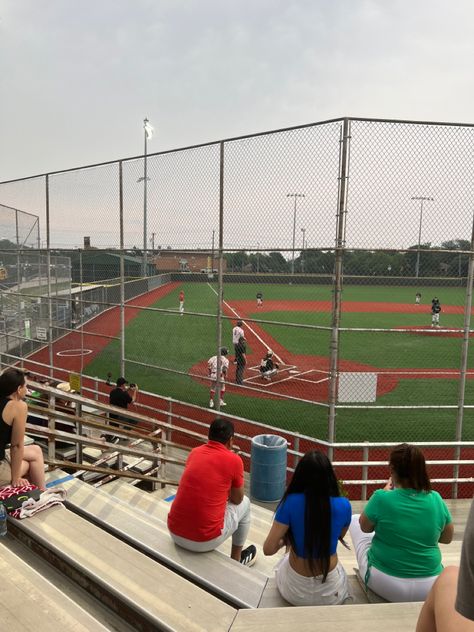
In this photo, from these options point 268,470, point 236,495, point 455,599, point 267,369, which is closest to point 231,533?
point 236,495

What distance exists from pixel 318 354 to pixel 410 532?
15.6 m

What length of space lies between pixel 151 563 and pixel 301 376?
40.3 ft

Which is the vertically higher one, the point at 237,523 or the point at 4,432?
the point at 4,432

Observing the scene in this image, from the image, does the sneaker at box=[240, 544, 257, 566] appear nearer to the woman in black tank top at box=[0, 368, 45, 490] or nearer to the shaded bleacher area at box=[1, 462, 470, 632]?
the shaded bleacher area at box=[1, 462, 470, 632]

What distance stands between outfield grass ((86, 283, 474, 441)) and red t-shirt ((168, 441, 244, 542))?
480cm

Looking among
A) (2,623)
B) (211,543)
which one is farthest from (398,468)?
(2,623)

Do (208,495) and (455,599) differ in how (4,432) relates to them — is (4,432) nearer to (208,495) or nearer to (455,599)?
(208,495)

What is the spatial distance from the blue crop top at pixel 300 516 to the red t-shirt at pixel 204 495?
0.74 metres

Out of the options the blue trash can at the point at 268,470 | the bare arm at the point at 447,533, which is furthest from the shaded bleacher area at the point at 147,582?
the blue trash can at the point at 268,470

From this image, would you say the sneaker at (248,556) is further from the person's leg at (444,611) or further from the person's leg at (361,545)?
the person's leg at (444,611)

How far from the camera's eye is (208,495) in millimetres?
3363

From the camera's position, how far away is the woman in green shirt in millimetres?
2807

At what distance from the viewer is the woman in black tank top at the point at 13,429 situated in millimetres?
3613

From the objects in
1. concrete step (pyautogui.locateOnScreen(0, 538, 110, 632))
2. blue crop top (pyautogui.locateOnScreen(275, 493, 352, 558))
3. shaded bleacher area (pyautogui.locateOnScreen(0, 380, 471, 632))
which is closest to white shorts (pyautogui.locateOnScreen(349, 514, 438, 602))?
shaded bleacher area (pyautogui.locateOnScreen(0, 380, 471, 632))
